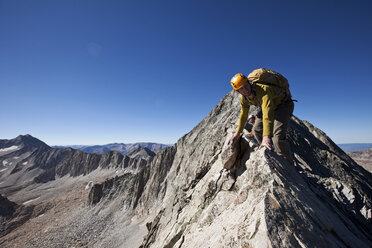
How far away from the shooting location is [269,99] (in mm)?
4566

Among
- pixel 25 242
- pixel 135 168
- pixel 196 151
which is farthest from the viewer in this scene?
pixel 135 168

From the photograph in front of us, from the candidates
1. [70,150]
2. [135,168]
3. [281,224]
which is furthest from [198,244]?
[70,150]

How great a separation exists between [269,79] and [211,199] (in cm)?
466

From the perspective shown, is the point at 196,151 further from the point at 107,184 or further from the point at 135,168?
the point at 135,168

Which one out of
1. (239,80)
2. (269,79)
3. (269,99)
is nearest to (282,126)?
(269,99)

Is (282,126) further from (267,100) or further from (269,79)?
(269,79)

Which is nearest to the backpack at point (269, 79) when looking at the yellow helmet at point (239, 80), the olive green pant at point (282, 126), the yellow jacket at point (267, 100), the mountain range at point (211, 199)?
the yellow jacket at point (267, 100)

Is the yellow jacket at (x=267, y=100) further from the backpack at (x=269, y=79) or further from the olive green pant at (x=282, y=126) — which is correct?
the olive green pant at (x=282, y=126)

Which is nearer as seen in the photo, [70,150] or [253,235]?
[253,235]

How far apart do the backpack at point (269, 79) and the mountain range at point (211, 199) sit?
6.89 ft

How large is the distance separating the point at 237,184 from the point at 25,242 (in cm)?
6786

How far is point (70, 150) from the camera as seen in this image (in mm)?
162375

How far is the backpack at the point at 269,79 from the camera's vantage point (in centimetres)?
494

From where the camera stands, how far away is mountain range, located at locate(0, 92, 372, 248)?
3109 mm
